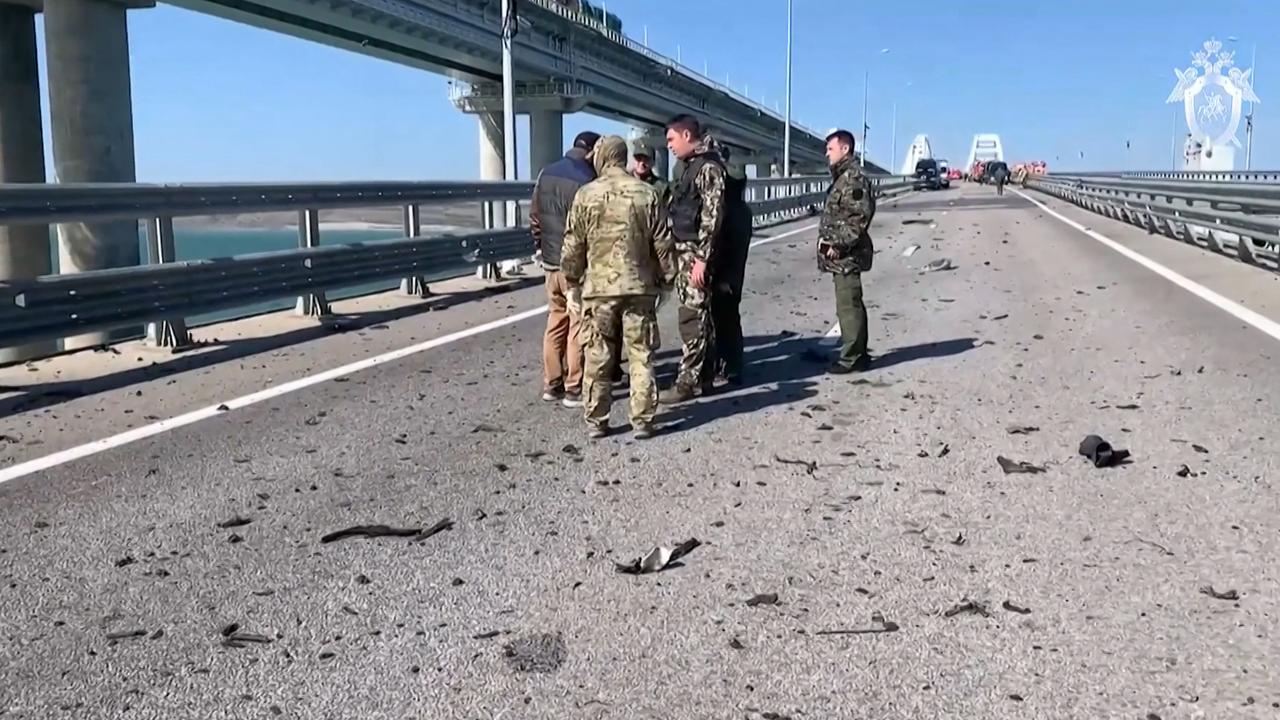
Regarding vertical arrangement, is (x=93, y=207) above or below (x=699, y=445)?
above

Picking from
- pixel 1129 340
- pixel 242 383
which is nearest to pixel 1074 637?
pixel 242 383

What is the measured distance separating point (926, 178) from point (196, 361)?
72415 mm

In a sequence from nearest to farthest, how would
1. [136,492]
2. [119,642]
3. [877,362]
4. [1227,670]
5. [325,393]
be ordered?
[1227,670]
[119,642]
[136,492]
[325,393]
[877,362]

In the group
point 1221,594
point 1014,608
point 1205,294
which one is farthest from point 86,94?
point 1221,594

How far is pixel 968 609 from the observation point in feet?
13.0

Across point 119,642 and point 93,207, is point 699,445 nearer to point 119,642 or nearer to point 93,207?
point 119,642

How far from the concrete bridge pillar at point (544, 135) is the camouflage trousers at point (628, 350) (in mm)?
50484

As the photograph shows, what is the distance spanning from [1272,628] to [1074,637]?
0.70 meters

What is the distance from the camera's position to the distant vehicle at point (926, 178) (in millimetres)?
75875

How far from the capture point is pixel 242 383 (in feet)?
26.3

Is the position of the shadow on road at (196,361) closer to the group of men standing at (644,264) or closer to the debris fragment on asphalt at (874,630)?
the group of men standing at (644,264)

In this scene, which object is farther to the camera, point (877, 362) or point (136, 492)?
point (877, 362)

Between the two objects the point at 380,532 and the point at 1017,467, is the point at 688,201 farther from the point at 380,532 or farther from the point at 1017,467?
the point at 380,532

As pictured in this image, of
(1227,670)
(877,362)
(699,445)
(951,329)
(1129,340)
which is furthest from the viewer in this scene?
(951,329)
